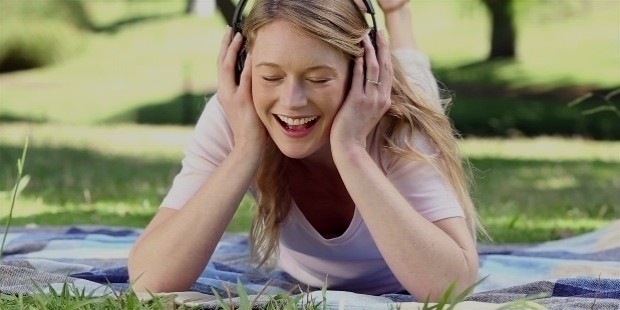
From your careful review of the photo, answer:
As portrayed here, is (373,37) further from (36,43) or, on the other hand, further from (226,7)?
(36,43)

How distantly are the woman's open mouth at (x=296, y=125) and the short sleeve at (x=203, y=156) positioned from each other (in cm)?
33

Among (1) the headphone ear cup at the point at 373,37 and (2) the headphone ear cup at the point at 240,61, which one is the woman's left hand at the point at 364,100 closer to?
(1) the headphone ear cup at the point at 373,37

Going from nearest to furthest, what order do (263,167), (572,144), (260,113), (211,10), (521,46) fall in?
(260,113) → (263,167) → (572,144) → (521,46) → (211,10)

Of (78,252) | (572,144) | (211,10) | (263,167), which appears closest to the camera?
(263,167)

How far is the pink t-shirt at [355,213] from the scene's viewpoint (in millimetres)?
3010

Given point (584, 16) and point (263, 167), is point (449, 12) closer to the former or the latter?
point (584, 16)

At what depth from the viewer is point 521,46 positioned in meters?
19.6

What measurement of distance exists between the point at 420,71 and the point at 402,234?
5.14ft

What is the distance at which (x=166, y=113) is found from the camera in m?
15.7

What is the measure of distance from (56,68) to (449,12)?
8075 millimetres

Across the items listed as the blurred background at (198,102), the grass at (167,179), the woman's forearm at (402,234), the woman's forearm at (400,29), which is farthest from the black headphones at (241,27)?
the woman's forearm at (400,29)

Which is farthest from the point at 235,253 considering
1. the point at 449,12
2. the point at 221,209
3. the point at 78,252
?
the point at 449,12

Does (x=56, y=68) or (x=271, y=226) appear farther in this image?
(x=56, y=68)

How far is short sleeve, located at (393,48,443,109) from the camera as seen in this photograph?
3.58 meters
